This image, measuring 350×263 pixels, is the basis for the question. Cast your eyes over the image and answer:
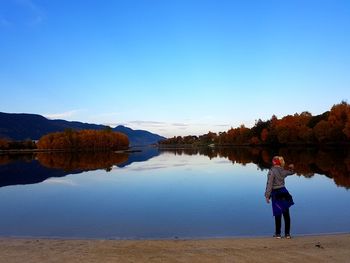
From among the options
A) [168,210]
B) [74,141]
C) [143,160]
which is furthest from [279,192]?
[74,141]

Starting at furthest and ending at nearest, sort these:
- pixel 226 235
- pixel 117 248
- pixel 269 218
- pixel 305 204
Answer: pixel 305 204 → pixel 269 218 → pixel 226 235 → pixel 117 248

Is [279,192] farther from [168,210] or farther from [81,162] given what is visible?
[81,162]

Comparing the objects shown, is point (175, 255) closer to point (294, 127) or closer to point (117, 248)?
point (117, 248)

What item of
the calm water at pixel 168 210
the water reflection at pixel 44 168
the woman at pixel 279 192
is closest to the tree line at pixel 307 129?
the water reflection at pixel 44 168

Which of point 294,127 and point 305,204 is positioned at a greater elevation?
point 294,127

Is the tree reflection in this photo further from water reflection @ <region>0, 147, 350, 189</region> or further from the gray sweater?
the gray sweater

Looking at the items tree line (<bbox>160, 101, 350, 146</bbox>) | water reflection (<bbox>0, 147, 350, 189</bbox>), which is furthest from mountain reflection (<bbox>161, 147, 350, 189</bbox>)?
tree line (<bbox>160, 101, 350, 146</bbox>)

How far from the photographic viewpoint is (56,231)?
1666 cm

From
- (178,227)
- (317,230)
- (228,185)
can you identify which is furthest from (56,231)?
(228,185)

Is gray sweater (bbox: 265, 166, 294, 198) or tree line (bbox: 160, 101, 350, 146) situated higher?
tree line (bbox: 160, 101, 350, 146)

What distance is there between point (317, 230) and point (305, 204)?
712 cm

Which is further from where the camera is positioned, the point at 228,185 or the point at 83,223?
the point at 228,185

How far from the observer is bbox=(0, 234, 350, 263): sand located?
9625 millimetres

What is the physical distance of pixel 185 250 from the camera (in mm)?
10648
